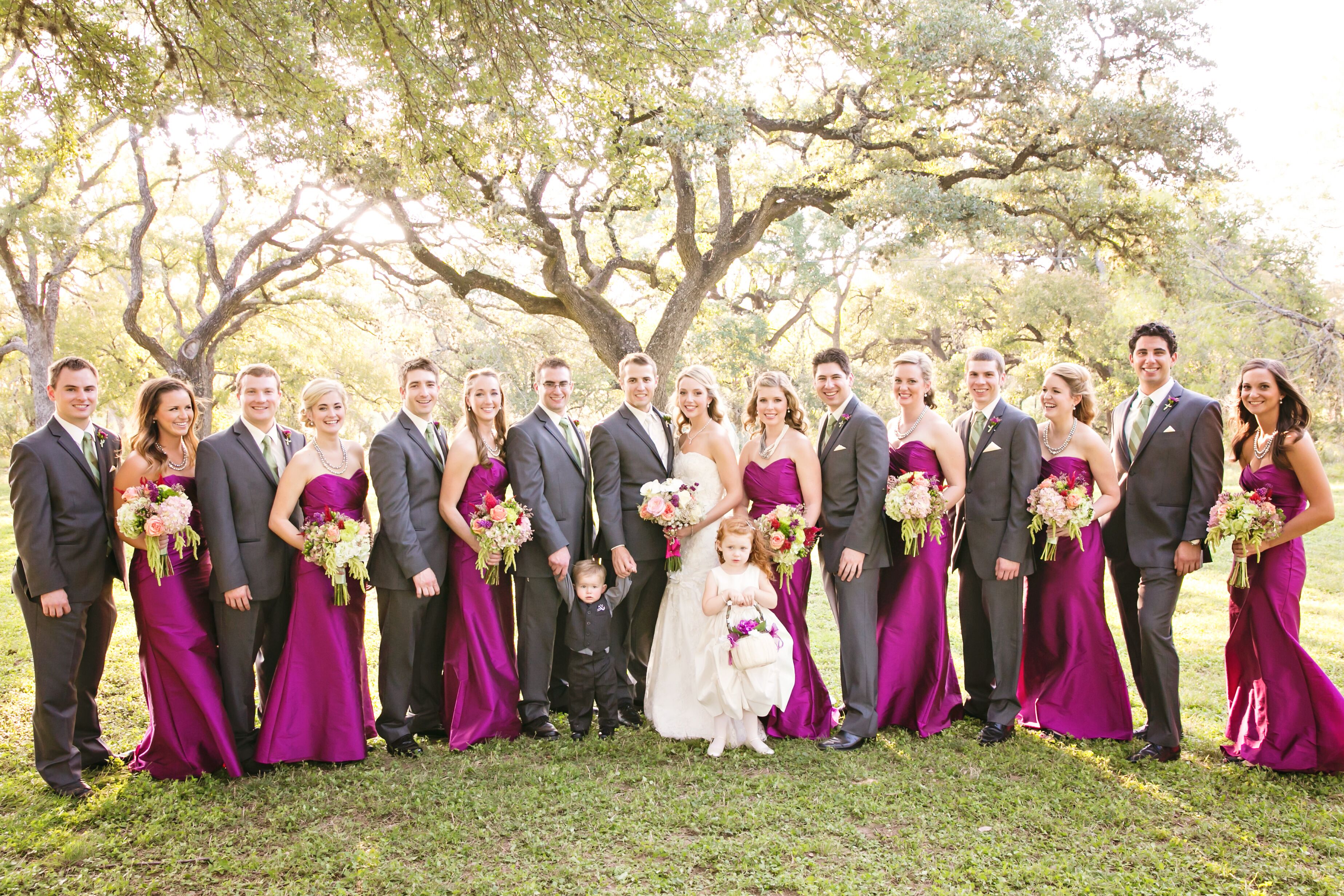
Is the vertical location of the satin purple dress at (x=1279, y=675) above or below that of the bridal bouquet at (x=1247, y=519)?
below

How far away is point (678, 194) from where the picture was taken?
15.7 m

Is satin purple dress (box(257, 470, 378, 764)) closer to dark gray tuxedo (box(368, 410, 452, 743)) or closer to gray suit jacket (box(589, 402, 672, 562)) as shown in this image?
dark gray tuxedo (box(368, 410, 452, 743))

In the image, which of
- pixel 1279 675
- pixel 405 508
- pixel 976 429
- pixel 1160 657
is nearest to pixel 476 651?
pixel 405 508

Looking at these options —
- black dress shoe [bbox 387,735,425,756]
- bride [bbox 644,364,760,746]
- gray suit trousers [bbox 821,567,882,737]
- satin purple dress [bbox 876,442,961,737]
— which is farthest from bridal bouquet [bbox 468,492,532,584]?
satin purple dress [bbox 876,442,961,737]

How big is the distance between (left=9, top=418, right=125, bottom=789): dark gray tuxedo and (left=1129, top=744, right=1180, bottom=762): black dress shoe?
6.39 meters

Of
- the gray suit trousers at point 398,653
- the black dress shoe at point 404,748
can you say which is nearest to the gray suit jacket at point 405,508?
the gray suit trousers at point 398,653

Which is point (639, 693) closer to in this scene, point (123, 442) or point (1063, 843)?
point (1063, 843)

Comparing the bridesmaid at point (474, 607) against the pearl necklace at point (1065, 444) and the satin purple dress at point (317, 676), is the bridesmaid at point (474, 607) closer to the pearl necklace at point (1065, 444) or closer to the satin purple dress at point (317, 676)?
the satin purple dress at point (317, 676)

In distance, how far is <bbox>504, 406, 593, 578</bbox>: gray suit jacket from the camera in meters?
5.62

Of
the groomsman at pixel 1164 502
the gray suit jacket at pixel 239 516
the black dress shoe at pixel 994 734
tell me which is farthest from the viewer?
the black dress shoe at pixel 994 734

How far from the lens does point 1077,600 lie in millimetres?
5605

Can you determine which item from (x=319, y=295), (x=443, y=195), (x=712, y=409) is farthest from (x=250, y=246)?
(x=712, y=409)

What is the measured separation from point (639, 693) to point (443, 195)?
17.9ft

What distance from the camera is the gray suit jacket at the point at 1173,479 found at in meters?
5.13
